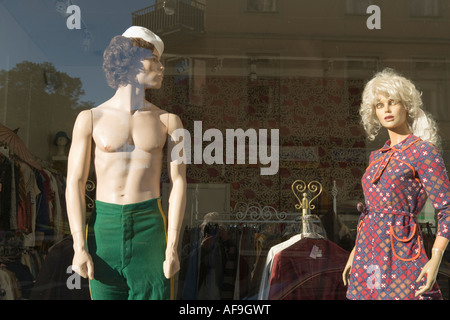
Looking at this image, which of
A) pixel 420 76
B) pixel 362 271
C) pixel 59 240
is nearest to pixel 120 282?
pixel 59 240

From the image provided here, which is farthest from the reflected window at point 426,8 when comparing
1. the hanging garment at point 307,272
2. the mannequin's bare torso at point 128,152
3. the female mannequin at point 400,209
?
the mannequin's bare torso at point 128,152

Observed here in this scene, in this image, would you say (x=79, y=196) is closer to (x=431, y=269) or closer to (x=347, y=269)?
(x=347, y=269)

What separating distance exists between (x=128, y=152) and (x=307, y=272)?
1466mm

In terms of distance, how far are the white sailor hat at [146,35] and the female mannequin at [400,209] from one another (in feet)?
4.74

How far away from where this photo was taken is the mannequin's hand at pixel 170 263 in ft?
11.0

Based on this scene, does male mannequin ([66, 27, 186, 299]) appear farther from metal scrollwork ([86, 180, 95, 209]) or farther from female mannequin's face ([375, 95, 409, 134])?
female mannequin's face ([375, 95, 409, 134])

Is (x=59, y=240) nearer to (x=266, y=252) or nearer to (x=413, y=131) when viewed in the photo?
(x=266, y=252)

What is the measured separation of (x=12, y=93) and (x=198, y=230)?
176 cm

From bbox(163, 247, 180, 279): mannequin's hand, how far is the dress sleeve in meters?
1.48

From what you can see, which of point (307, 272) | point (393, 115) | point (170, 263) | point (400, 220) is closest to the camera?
point (400, 220)

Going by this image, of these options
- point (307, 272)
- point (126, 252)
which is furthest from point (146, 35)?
point (307, 272)

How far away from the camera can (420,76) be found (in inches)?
169

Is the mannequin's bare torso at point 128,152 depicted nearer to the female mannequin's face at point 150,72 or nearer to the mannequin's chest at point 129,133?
the mannequin's chest at point 129,133

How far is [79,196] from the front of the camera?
3.29 metres
